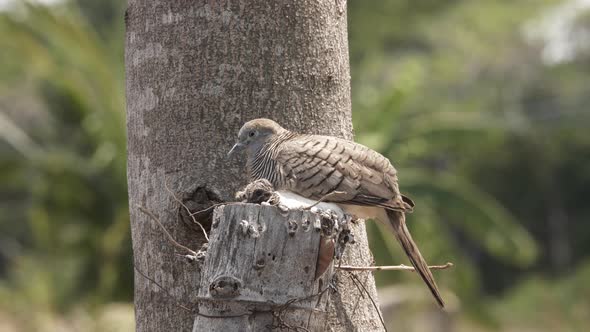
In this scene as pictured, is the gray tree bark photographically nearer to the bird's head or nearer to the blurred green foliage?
the bird's head

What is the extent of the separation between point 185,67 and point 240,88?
0.74 ft

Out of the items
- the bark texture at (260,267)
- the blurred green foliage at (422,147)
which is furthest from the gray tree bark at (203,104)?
the blurred green foliage at (422,147)

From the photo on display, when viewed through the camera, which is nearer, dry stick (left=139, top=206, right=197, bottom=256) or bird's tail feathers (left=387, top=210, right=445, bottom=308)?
dry stick (left=139, top=206, right=197, bottom=256)

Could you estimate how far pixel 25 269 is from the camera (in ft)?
44.8

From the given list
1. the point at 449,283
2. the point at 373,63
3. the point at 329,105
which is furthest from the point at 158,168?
the point at 373,63

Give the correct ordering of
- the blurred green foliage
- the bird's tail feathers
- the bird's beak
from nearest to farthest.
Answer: the bird's beak, the bird's tail feathers, the blurred green foliage

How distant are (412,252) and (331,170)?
0.49 metres

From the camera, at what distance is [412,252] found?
11.9 feet

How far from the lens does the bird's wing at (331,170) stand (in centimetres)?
344

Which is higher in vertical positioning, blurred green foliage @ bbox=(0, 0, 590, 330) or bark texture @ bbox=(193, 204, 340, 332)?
bark texture @ bbox=(193, 204, 340, 332)

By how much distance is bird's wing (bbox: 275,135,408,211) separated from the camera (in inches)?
135

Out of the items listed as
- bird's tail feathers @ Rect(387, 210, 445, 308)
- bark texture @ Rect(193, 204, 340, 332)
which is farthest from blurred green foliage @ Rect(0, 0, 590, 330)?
bark texture @ Rect(193, 204, 340, 332)

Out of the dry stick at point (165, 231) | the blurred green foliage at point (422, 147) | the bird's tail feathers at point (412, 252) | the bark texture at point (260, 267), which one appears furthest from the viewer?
the blurred green foliage at point (422, 147)

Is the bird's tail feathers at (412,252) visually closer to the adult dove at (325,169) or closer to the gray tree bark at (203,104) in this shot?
the adult dove at (325,169)
